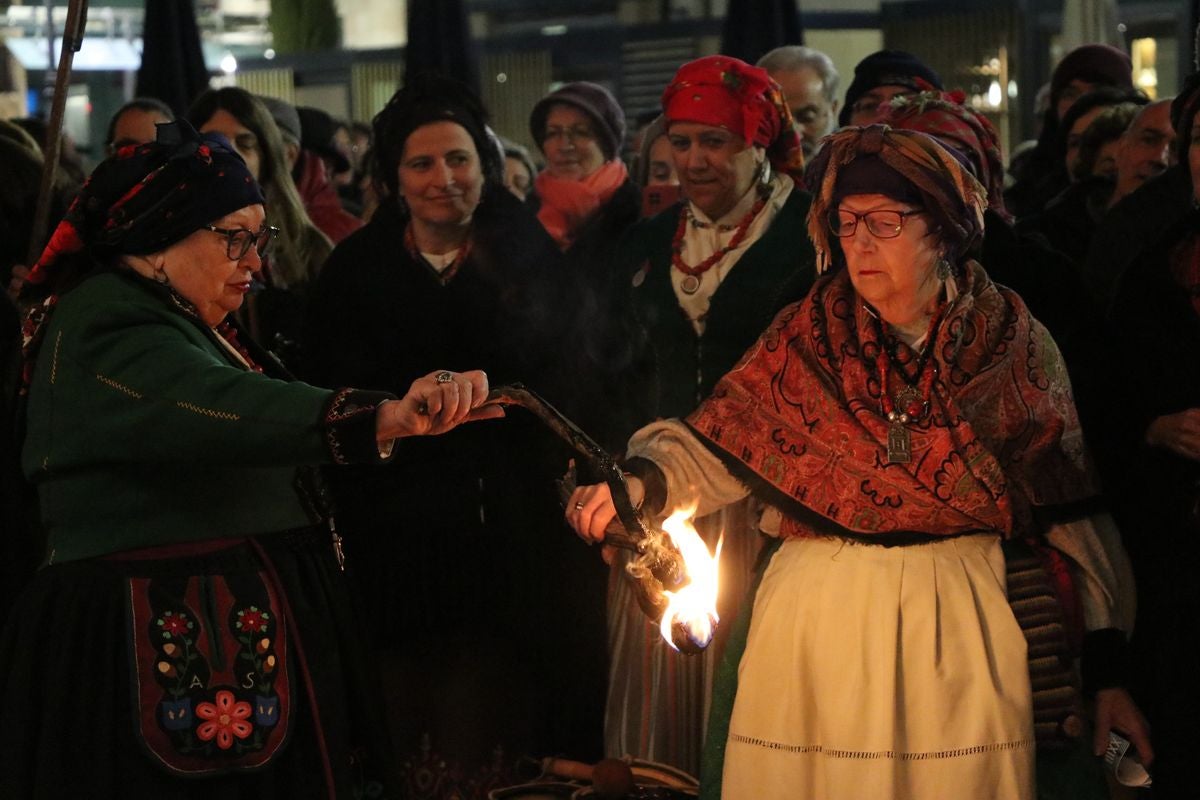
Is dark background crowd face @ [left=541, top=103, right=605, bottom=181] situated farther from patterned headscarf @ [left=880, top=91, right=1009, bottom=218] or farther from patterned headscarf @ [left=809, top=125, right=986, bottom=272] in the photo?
patterned headscarf @ [left=809, top=125, right=986, bottom=272]

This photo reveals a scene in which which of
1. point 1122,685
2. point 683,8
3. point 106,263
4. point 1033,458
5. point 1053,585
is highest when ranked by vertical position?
point 683,8

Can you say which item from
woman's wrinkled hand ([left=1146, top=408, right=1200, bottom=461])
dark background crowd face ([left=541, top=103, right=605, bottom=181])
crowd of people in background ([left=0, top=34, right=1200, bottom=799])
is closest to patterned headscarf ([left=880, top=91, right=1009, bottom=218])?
crowd of people in background ([left=0, top=34, right=1200, bottom=799])

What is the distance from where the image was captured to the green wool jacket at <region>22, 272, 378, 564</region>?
3.04m

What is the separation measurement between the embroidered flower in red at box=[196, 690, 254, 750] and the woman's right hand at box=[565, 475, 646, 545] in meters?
0.80

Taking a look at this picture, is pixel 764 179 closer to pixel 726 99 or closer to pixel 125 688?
pixel 726 99

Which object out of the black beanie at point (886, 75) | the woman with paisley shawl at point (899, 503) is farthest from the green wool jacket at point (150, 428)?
the black beanie at point (886, 75)

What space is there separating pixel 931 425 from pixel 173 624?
5.18 ft

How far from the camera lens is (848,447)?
3.50 m

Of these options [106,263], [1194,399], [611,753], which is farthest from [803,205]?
[106,263]

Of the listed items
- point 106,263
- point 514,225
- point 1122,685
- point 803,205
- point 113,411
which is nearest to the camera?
point 113,411

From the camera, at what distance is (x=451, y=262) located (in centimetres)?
511

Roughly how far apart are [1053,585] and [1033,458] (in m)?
0.28

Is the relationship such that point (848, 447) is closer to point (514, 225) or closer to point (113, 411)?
point (113, 411)

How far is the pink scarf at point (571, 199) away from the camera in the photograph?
20.5ft
